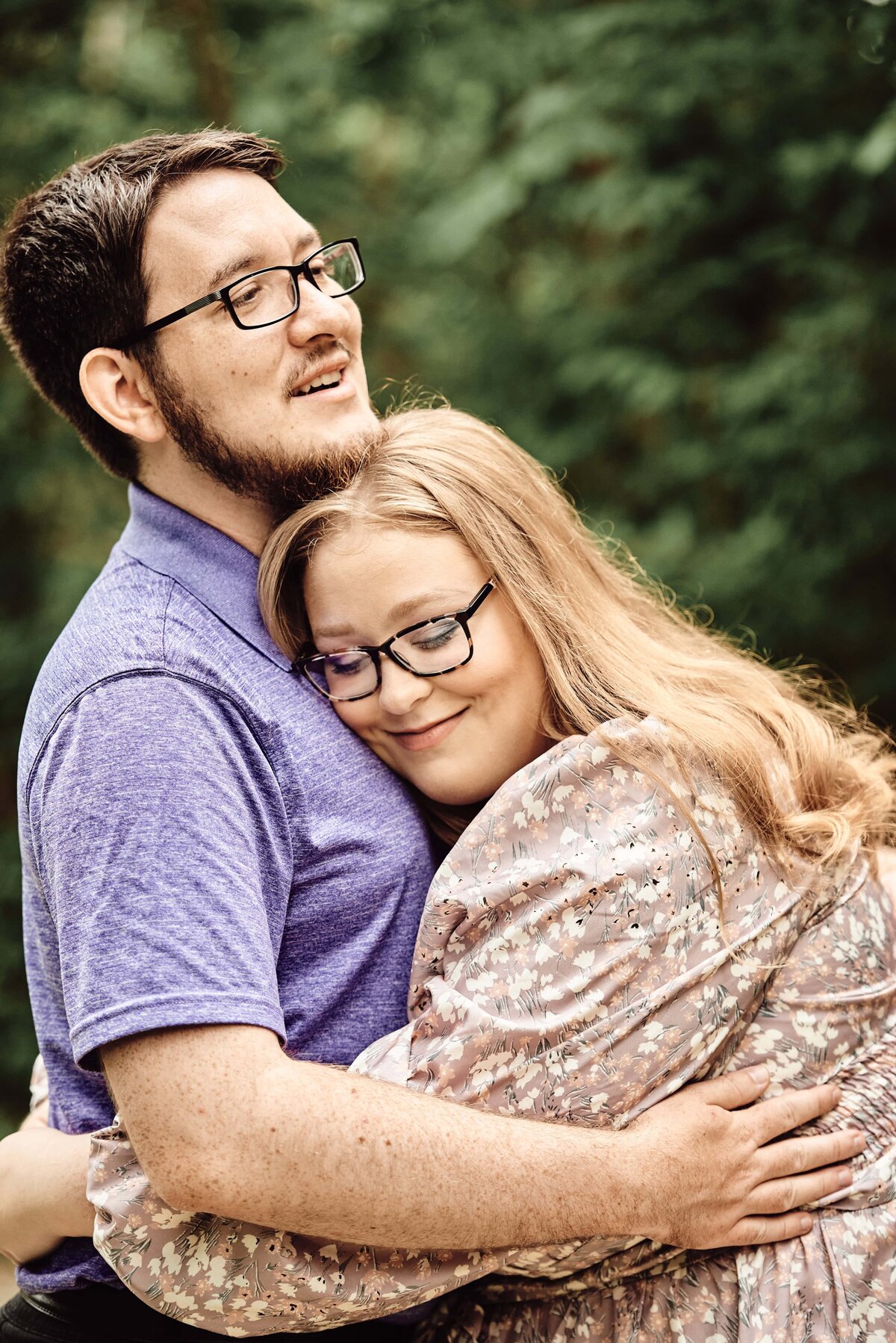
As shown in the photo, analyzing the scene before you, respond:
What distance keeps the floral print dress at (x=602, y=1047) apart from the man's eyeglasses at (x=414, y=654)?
0.22 metres

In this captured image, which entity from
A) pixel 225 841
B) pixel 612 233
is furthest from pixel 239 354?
pixel 612 233

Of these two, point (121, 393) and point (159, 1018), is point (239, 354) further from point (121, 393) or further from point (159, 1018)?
point (159, 1018)

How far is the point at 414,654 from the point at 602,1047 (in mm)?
603

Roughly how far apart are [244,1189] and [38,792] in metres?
0.56

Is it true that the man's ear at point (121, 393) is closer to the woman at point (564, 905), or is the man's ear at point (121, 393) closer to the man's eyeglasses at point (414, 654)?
the woman at point (564, 905)

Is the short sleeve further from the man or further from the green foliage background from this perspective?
the green foliage background

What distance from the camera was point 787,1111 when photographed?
1677 millimetres

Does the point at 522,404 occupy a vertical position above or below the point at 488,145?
below

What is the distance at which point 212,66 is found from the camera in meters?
3.88

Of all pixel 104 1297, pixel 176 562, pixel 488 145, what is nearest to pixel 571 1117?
pixel 104 1297

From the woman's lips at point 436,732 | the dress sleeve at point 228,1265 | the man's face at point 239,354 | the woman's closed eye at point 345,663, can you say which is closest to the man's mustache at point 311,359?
the man's face at point 239,354

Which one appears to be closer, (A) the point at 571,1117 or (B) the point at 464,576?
(A) the point at 571,1117

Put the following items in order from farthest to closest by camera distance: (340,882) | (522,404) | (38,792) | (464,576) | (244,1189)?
(522,404) < (464,576) < (340,882) < (38,792) < (244,1189)

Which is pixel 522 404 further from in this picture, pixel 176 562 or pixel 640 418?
pixel 176 562
